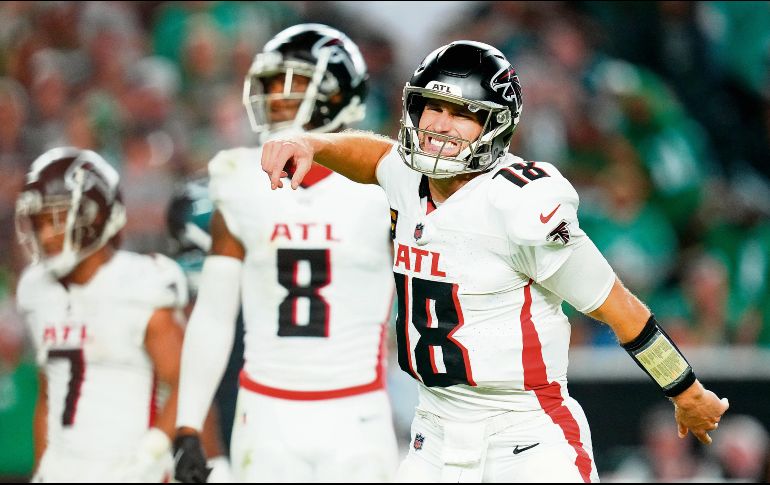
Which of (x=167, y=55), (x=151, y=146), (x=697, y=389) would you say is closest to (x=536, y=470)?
(x=697, y=389)

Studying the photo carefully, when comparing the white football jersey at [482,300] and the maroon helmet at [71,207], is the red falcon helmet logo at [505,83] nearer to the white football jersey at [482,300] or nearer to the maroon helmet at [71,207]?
the white football jersey at [482,300]

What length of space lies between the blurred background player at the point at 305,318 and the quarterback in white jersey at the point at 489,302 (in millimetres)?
903

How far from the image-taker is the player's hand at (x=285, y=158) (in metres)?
3.21

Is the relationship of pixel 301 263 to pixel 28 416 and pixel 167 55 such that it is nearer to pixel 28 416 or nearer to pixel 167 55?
pixel 28 416

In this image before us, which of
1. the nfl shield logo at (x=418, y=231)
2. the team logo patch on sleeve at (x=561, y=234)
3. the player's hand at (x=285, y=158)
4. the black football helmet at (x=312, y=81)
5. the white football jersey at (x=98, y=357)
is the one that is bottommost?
the white football jersey at (x=98, y=357)

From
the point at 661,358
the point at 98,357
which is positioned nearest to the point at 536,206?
the point at 661,358

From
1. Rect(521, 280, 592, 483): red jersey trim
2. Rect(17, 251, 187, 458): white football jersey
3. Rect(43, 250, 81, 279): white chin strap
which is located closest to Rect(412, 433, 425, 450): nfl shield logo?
Rect(521, 280, 592, 483): red jersey trim

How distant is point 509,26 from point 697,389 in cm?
513

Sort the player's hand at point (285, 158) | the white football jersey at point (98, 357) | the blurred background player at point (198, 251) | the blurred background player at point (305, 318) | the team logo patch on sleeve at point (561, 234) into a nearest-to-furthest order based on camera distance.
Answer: the player's hand at point (285, 158)
the team logo patch on sleeve at point (561, 234)
the blurred background player at point (305, 318)
the white football jersey at point (98, 357)
the blurred background player at point (198, 251)

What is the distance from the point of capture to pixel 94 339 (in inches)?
196

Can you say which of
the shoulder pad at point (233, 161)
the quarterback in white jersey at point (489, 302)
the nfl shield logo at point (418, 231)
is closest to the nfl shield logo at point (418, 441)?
the quarterback in white jersey at point (489, 302)

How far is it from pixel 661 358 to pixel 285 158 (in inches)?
48.1

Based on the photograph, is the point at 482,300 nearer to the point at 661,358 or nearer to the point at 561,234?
the point at 561,234

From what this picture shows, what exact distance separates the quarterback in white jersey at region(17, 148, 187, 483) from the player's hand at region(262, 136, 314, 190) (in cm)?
190
